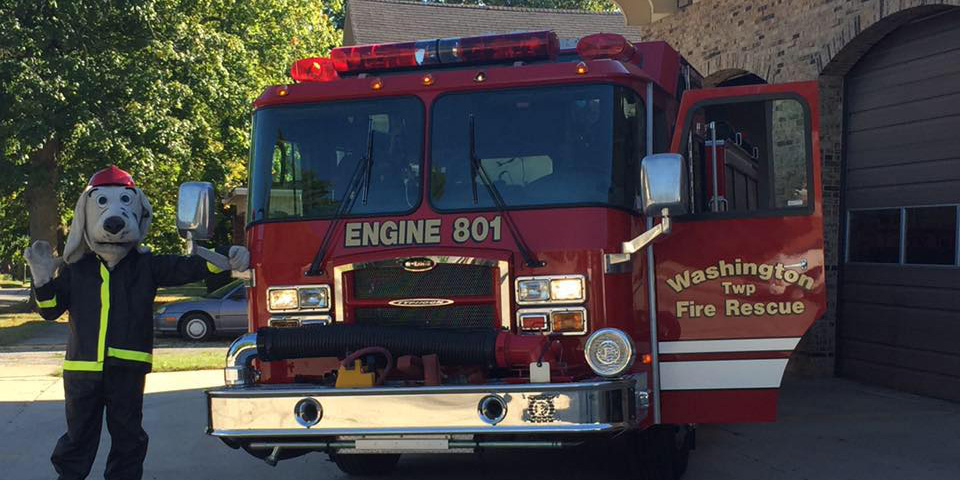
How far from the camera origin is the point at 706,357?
6.71 m

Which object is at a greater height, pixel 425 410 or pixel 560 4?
pixel 560 4

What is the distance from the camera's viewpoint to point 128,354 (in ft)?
21.4

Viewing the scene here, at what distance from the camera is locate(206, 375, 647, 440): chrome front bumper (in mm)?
5723

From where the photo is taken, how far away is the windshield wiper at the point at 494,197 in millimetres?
6320

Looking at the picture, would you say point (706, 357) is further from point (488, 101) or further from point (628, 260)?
point (488, 101)

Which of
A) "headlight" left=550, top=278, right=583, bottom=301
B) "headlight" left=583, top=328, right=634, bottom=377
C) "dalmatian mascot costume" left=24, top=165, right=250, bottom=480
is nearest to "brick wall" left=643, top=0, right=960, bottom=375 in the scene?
"headlight" left=550, top=278, right=583, bottom=301

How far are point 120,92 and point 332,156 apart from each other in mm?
18217

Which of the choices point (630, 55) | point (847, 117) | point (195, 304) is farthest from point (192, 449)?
point (195, 304)

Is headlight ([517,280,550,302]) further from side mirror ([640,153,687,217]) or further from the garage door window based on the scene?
the garage door window

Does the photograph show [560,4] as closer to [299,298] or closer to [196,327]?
[196,327]

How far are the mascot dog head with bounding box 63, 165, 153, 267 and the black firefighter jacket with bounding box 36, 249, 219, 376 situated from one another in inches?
2.6

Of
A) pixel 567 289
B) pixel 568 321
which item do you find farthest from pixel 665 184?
pixel 568 321

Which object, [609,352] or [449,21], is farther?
[449,21]

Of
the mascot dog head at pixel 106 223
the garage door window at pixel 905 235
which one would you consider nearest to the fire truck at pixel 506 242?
the mascot dog head at pixel 106 223
